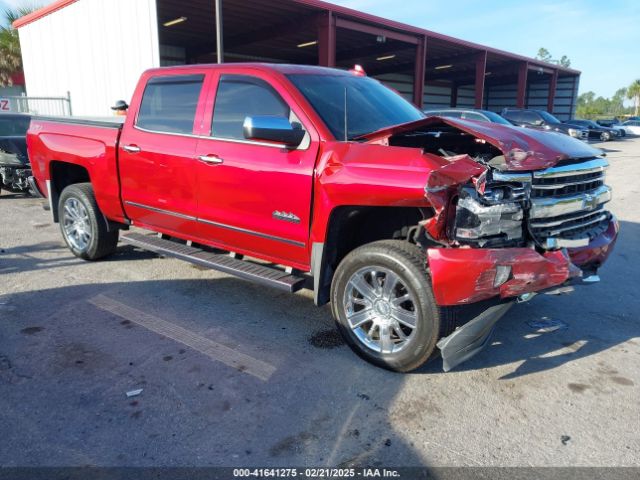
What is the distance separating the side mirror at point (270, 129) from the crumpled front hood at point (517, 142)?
55cm

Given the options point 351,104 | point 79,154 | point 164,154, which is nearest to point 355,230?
point 351,104

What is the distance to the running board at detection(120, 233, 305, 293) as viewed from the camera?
3.81m

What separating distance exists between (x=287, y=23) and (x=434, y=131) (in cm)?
1646

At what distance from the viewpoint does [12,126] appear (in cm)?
1048

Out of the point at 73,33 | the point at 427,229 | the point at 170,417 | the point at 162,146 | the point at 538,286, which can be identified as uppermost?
the point at 73,33

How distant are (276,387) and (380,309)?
2.77 feet

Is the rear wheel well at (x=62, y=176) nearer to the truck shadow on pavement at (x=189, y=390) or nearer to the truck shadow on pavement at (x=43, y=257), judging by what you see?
the truck shadow on pavement at (x=43, y=257)

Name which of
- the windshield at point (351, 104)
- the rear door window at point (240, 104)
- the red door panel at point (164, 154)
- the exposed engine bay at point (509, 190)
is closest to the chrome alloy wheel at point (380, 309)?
the exposed engine bay at point (509, 190)

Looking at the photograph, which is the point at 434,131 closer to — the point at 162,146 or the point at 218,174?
the point at 218,174

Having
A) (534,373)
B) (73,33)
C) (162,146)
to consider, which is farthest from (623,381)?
(73,33)

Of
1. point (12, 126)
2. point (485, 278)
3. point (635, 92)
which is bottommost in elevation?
point (485, 278)

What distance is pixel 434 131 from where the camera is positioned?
3785mm

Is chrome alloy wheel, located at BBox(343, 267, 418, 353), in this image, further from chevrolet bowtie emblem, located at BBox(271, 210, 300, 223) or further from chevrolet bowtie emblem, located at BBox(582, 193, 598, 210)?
chevrolet bowtie emblem, located at BBox(582, 193, 598, 210)

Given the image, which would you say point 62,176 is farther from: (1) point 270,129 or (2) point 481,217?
(2) point 481,217
